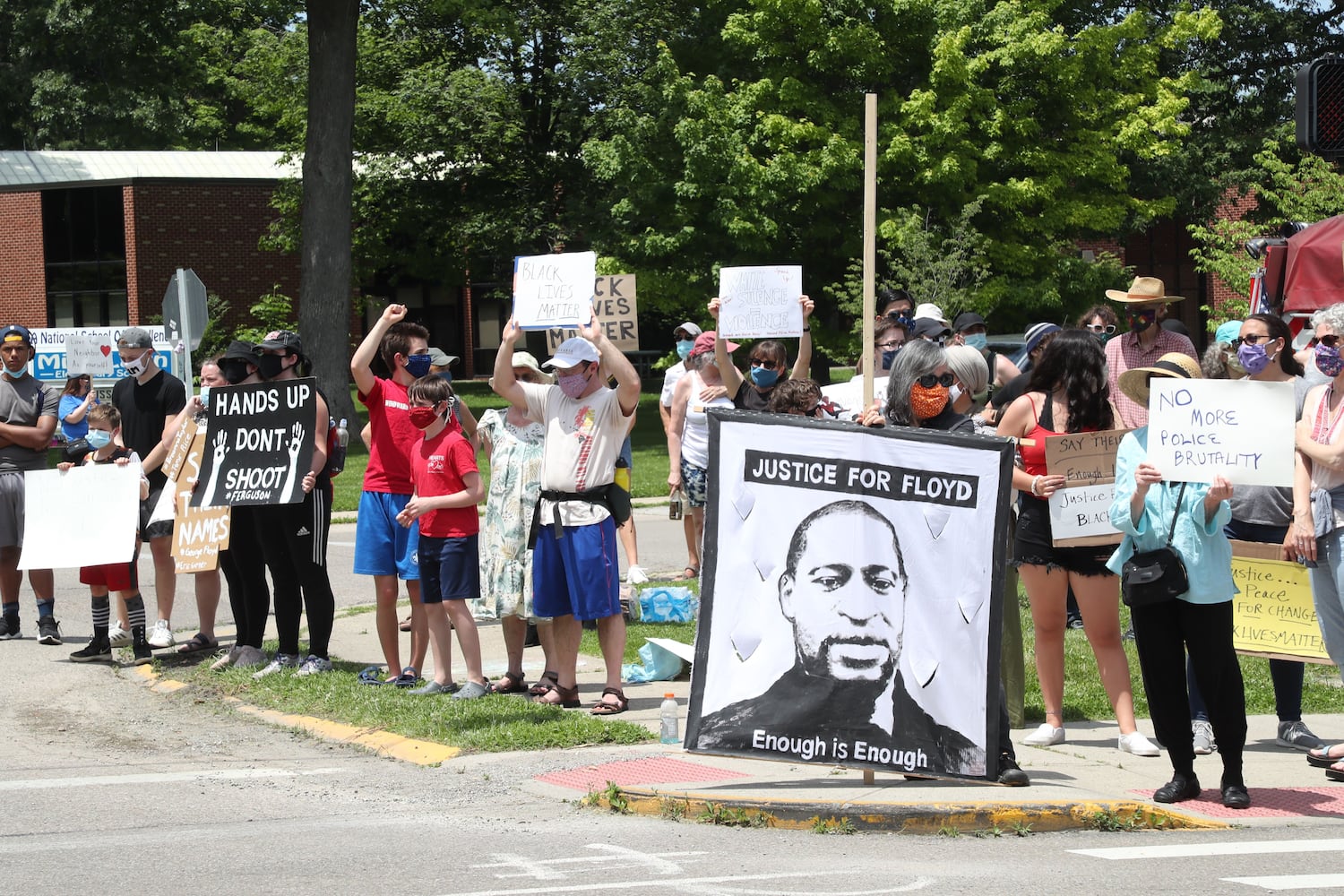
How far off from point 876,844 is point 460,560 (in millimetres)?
3331

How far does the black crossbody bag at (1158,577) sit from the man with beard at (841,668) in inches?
36.2

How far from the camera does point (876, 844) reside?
20.4 ft

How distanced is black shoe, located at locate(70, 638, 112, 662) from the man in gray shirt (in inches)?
27.7

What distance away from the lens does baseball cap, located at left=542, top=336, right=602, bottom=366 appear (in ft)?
27.2

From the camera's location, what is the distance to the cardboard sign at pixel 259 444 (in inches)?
383

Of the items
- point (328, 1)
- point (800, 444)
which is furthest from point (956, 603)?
point (328, 1)

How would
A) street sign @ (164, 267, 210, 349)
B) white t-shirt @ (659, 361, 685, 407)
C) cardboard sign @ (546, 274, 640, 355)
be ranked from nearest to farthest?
cardboard sign @ (546, 274, 640, 355), white t-shirt @ (659, 361, 685, 407), street sign @ (164, 267, 210, 349)

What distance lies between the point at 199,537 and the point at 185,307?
7482 millimetres

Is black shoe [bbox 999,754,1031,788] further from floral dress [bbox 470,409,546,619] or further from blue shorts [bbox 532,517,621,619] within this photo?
floral dress [bbox 470,409,546,619]

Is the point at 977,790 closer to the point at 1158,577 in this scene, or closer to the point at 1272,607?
the point at 1158,577

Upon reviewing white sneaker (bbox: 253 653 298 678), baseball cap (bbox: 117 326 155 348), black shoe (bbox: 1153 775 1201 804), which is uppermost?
baseball cap (bbox: 117 326 155 348)

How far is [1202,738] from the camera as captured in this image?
25.6 feet

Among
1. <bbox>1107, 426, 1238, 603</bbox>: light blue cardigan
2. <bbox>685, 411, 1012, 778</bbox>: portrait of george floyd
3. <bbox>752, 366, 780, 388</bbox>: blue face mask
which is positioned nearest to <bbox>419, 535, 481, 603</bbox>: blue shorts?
<bbox>752, 366, 780, 388</bbox>: blue face mask

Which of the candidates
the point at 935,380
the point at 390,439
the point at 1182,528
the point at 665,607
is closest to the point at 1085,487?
the point at 1182,528
